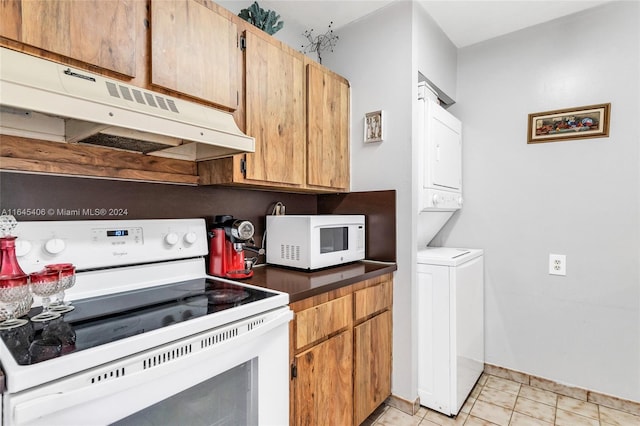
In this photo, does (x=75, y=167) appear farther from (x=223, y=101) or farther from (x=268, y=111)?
(x=268, y=111)

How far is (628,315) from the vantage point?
2029 millimetres

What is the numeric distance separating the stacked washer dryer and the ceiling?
0.49 m

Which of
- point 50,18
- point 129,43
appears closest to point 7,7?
point 50,18

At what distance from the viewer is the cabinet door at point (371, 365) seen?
5.77 ft

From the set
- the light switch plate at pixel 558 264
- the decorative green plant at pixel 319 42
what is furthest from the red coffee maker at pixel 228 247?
the light switch plate at pixel 558 264

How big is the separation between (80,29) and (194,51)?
0.40 meters

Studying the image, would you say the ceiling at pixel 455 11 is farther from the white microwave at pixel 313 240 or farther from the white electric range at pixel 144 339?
the white electric range at pixel 144 339

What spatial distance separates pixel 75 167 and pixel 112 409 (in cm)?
90

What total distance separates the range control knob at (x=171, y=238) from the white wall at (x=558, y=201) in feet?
6.62

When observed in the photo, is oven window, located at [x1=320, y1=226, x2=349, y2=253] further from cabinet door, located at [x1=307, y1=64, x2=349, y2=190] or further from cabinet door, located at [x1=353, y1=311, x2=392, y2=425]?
cabinet door, located at [x1=353, y1=311, x2=392, y2=425]

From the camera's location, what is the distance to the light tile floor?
193 centimetres

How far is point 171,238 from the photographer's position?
59.7 inches

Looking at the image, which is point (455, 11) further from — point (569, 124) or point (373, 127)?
point (569, 124)

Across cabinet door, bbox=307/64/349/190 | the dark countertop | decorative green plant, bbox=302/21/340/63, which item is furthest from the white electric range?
decorative green plant, bbox=302/21/340/63
